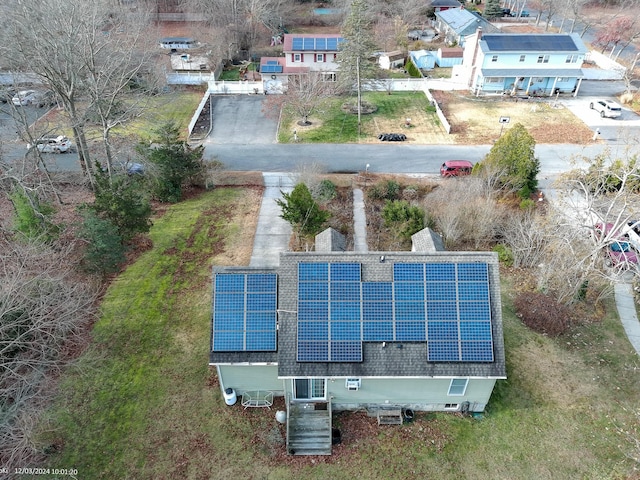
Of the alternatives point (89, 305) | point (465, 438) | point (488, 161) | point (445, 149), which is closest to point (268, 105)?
point (445, 149)

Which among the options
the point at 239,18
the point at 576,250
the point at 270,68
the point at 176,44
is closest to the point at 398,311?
the point at 576,250

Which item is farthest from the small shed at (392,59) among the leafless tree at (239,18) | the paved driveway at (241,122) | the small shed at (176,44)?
the small shed at (176,44)

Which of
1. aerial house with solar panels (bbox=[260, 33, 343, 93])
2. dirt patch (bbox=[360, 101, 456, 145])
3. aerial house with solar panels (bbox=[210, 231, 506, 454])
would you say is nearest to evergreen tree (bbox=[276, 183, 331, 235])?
aerial house with solar panels (bbox=[210, 231, 506, 454])

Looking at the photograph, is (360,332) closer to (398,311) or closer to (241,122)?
(398,311)

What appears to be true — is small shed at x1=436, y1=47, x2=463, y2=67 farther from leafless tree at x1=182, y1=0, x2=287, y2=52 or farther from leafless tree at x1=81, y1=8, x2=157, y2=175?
leafless tree at x1=81, y1=8, x2=157, y2=175

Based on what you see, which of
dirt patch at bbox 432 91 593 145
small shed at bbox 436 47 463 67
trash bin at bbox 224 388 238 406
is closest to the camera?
trash bin at bbox 224 388 238 406

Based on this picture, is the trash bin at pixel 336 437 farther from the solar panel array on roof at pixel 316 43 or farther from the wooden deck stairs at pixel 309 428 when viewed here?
the solar panel array on roof at pixel 316 43
